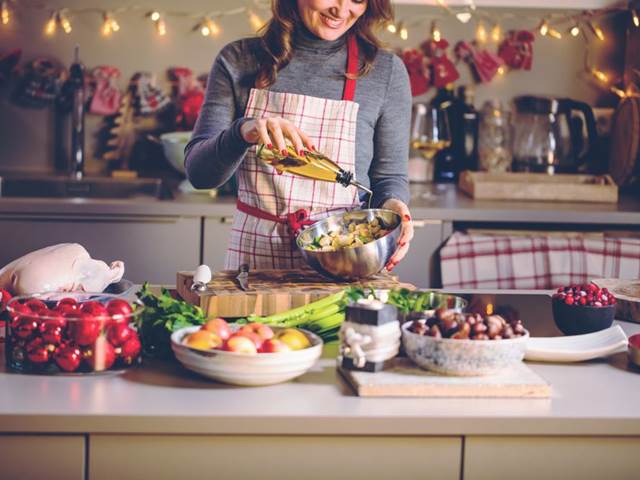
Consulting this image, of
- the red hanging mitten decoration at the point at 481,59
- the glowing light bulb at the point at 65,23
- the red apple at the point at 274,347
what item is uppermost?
the glowing light bulb at the point at 65,23

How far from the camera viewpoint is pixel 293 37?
2371mm

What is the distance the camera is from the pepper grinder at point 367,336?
56.8 inches

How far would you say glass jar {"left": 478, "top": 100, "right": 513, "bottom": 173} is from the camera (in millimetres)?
3803

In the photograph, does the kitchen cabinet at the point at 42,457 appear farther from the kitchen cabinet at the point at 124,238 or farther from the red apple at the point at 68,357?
the kitchen cabinet at the point at 124,238

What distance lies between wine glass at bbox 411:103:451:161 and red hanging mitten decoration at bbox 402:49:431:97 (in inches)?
4.7

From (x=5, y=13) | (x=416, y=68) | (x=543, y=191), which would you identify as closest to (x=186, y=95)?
(x=5, y=13)

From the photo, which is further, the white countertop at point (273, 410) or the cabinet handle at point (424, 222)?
the cabinet handle at point (424, 222)

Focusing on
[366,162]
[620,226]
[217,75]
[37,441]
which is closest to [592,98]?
[620,226]

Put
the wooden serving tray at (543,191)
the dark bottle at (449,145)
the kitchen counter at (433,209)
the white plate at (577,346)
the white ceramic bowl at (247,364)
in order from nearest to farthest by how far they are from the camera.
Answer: the white ceramic bowl at (247,364)
the white plate at (577,346)
the kitchen counter at (433,209)
the wooden serving tray at (543,191)
the dark bottle at (449,145)

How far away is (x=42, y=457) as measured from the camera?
1.32m

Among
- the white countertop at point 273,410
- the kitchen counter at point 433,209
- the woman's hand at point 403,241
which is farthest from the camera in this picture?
the kitchen counter at point 433,209

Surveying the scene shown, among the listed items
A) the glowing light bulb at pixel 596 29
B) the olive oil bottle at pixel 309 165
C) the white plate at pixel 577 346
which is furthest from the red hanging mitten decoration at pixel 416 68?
the white plate at pixel 577 346

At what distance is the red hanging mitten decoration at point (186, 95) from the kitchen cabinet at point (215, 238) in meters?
0.62

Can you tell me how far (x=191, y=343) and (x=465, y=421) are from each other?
42cm
